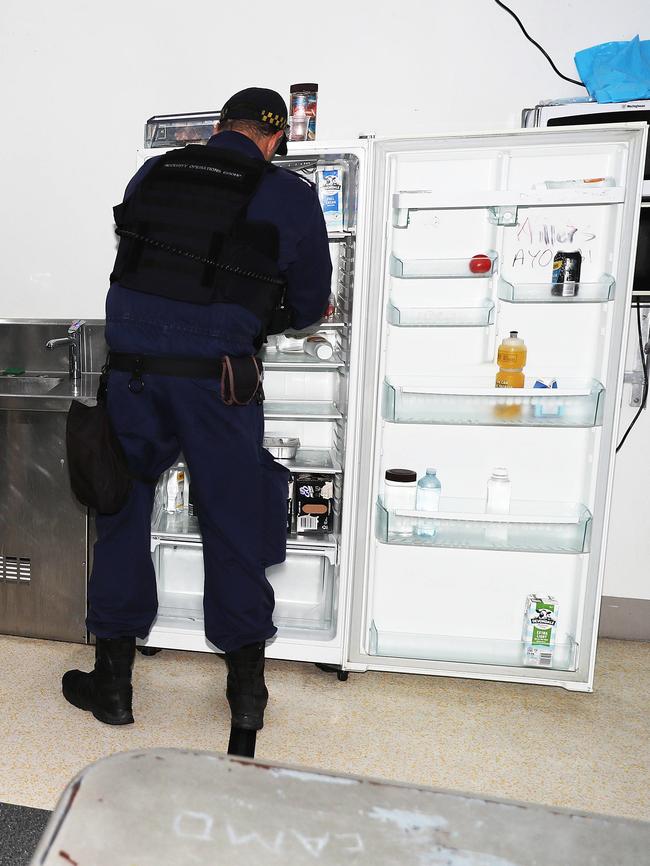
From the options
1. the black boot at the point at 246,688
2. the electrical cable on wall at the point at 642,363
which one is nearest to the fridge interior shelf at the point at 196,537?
the black boot at the point at 246,688

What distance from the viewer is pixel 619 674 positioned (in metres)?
2.76

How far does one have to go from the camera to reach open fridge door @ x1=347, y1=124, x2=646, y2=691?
7.90 feet

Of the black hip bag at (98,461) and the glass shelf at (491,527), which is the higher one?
the black hip bag at (98,461)

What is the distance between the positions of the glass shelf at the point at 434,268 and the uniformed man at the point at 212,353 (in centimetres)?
36

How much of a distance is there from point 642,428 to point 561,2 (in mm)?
1756

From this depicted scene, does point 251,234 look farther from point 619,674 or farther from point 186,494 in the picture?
point 619,674

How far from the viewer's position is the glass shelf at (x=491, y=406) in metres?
2.44

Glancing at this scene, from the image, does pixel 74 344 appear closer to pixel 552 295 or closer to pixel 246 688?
pixel 246 688

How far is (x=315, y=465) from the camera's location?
269 cm

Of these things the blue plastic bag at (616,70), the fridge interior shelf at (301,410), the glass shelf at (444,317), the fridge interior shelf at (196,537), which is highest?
the blue plastic bag at (616,70)

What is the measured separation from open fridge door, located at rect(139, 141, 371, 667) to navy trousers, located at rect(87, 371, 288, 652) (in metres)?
0.40

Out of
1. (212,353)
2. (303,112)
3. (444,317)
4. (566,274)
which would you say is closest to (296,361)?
(444,317)

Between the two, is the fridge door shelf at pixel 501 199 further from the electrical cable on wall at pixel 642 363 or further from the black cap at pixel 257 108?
the electrical cable on wall at pixel 642 363

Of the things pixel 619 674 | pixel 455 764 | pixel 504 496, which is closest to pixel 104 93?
pixel 504 496
